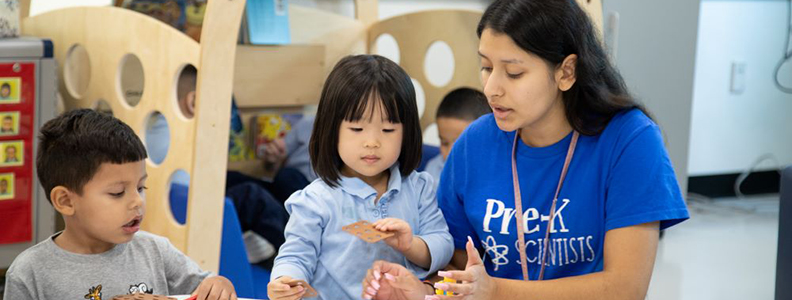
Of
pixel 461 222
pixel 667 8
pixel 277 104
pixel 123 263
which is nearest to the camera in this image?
pixel 123 263

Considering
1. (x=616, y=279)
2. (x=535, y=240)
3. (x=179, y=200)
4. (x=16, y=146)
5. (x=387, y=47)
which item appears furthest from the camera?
(x=387, y=47)

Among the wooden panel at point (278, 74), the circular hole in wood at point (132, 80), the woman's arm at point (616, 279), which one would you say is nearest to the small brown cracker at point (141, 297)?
the woman's arm at point (616, 279)

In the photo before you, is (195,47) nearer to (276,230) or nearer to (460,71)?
(276,230)

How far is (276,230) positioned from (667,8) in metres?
2.16

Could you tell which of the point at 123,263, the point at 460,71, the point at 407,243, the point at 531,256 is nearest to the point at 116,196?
the point at 123,263

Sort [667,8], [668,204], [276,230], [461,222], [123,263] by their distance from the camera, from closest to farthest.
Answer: [668,204]
[123,263]
[461,222]
[276,230]
[667,8]

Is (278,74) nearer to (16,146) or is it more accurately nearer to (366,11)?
(366,11)

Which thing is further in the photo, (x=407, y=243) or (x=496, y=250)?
(x=496, y=250)

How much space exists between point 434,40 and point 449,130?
46cm

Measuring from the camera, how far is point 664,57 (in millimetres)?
3920

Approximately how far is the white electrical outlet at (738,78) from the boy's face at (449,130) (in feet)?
9.01

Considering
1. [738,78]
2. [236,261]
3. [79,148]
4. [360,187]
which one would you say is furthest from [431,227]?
[738,78]

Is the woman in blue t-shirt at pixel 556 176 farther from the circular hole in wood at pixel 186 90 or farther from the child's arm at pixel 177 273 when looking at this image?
the circular hole in wood at pixel 186 90

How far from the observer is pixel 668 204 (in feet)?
4.54
